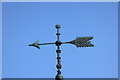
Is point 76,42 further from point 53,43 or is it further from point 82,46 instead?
point 53,43

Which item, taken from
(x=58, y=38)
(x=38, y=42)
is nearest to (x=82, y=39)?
(x=58, y=38)

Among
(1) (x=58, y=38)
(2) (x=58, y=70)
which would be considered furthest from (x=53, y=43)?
(2) (x=58, y=70)

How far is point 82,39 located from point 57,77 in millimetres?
849

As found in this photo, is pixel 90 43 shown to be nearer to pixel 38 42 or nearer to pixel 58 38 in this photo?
pixel 58 38

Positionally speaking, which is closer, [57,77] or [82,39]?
[57,77]

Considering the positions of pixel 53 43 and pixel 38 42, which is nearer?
pixel 53 43

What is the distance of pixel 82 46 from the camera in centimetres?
505

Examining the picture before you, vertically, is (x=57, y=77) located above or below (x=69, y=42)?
below

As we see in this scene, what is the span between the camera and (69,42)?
198 inches

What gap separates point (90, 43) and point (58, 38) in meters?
0.59

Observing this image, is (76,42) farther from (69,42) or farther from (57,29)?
(57,29)

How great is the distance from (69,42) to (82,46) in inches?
9.4

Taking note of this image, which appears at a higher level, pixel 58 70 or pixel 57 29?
pixel 57 29


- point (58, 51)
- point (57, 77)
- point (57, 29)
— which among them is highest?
point (57, 29)
